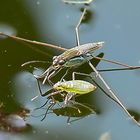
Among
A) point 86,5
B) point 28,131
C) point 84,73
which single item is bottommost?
point 28,131

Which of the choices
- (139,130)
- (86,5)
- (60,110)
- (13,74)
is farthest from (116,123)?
(86,5)

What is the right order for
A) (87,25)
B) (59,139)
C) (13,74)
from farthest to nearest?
(87,25) → (13,74) → (59,139)

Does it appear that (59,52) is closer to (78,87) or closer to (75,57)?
(75,57)

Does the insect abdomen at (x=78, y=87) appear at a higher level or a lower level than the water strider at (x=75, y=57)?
lower

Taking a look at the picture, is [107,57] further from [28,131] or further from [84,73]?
[28,131]

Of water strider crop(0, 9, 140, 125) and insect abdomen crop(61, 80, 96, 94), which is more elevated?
water strider crop(0, 9, 140, 125)

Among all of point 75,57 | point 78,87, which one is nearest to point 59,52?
point 75,57

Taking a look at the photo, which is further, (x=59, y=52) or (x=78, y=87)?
(x=59, y=52)

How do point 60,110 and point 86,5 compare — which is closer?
point 60,110
